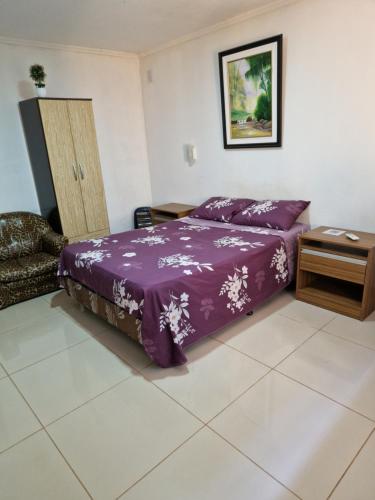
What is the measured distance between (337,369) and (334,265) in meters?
0.87

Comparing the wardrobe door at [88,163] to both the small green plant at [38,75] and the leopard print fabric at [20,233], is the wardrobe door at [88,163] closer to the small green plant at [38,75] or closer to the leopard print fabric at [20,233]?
the small green plant at [38,75]

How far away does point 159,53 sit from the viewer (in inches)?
161

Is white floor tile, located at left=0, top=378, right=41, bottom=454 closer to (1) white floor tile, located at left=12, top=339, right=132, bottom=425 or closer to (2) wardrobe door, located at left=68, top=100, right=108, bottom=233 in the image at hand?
(1) white floor tile, located at left=12, top=339, right=132, bottom=425

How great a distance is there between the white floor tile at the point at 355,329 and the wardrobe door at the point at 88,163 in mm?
2864

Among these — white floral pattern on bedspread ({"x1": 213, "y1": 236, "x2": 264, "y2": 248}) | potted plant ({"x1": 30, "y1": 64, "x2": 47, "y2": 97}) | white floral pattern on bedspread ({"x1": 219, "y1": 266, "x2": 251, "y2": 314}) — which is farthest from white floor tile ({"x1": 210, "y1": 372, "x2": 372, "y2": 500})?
potted plant ({"x1": 30, "y1": 64, "x2": 47, "y2": 97})

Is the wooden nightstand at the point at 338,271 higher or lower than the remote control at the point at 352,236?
lower

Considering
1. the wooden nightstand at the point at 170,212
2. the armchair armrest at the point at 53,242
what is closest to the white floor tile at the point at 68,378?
the armchair armrest at the point at 53,242

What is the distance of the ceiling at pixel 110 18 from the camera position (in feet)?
8.95

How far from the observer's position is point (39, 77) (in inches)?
133

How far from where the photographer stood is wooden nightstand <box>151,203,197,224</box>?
159 inches

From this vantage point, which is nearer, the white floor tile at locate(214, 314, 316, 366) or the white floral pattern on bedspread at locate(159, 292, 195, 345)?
the white floral pattern on bedspread at locate(159, 292, 195, 345)

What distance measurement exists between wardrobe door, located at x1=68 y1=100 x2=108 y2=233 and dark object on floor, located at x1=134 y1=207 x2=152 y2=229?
25.7 inches

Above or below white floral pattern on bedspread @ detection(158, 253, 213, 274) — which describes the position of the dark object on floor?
below

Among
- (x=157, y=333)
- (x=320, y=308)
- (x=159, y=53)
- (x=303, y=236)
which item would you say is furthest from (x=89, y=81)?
(x=320, y=308)
